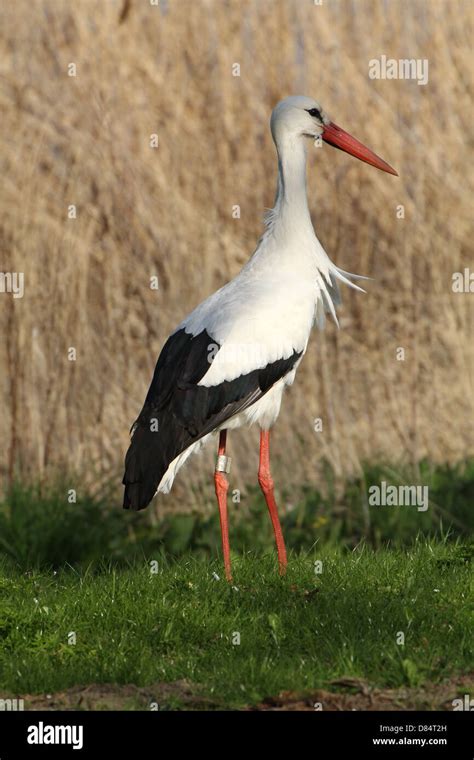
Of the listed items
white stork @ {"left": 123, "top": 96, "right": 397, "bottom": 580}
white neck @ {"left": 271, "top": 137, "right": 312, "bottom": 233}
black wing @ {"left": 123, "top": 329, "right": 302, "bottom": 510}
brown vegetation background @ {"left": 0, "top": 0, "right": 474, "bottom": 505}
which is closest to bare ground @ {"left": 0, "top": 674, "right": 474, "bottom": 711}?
white stork @ {"left": 123, "top": 96, "right": 397, "bottom": 580}

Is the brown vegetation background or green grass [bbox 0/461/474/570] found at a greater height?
the brown vegetation background

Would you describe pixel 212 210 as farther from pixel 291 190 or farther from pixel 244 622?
pixel 244 622

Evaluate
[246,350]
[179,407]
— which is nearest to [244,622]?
[179,407]

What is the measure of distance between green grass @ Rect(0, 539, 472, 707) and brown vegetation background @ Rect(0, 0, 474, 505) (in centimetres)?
A: 209

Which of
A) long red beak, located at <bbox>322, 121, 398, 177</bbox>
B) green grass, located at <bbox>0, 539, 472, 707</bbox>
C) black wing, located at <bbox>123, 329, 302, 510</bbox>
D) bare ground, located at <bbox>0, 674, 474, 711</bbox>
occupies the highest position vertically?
long red beak, located at <bbox>322, 121, 398, 177</bbox>

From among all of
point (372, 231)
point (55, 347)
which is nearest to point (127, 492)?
point (55, 347)

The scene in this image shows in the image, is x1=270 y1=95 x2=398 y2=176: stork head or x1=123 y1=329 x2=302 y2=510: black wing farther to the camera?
x1=270 y1=95 x2=398 y2=176: stork head

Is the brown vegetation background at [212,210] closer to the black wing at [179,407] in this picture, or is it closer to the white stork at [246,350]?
the white stork at [246,350]

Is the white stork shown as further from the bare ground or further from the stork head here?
the bare ground

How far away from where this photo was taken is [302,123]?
24.5 ft

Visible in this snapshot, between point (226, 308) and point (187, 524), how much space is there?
2.15 metres

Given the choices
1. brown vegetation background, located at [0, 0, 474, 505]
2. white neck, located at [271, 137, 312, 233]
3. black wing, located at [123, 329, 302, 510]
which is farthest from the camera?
brown vegetation background, located at [0, 0, 474, 505]

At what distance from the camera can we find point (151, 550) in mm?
8625

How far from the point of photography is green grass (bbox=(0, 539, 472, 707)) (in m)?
5.21
